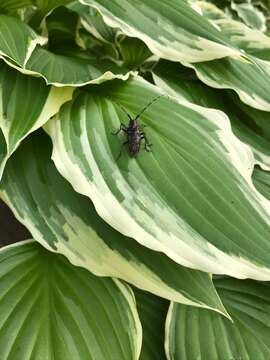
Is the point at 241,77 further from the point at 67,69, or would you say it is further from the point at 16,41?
the point at 16,41

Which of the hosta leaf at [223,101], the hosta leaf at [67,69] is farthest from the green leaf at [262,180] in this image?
the hosta leaf at [67,69]

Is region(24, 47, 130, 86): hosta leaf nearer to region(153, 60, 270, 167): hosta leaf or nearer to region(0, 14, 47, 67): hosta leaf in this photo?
region(0, 14, 47, 67): hosta leaf

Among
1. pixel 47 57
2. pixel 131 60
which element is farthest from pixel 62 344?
pixel 131 60

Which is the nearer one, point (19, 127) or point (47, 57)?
point (19, 127)

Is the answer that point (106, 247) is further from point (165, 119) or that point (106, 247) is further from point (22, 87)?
point (22, 87)

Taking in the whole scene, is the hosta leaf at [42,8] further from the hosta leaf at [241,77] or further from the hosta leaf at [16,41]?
the hosta leaf at [241,77]

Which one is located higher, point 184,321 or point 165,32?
point 165,32

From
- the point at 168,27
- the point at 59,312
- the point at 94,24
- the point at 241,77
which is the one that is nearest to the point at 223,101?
the point at 241,77
